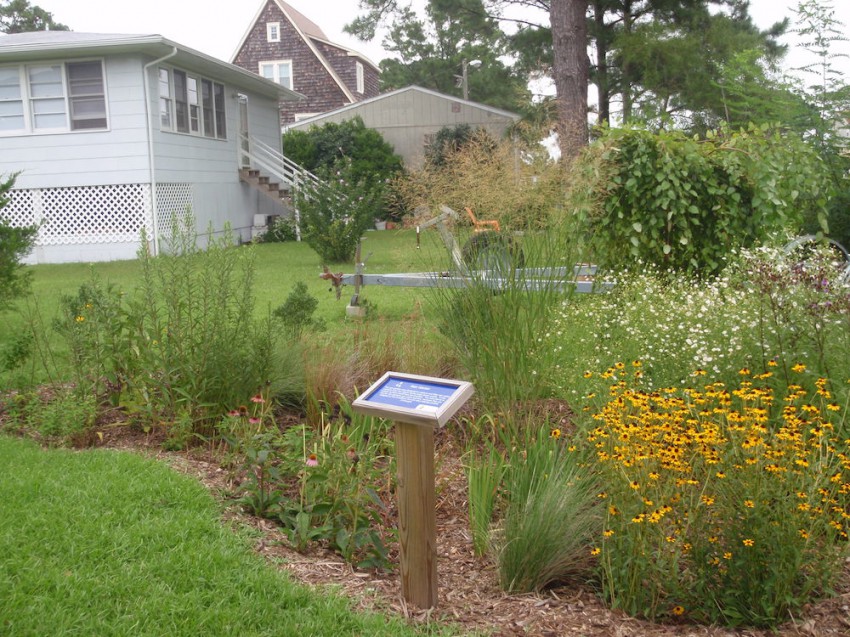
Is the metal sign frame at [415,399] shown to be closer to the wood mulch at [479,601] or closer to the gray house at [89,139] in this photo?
the wood mulch at [479,601]

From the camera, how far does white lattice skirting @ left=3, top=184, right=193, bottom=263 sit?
17797 millimetres

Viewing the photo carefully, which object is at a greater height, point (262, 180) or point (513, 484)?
point (262, 180)

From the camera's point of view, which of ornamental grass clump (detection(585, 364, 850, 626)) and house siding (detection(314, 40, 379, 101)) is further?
house siding (detection(314, 40, 379, 101))

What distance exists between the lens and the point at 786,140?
791 centimetres

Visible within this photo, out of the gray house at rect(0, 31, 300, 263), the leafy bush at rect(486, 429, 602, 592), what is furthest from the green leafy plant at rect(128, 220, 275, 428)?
the gray house at rect(0, 31, 300, 263)

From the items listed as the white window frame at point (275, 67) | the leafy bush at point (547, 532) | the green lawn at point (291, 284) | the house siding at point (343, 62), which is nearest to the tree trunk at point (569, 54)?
the green lawn at point (291, 284)

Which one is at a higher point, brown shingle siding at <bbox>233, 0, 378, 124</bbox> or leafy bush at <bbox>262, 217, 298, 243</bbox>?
brown shingle siding at <bbox>233, 0, 378, 124</bbox>

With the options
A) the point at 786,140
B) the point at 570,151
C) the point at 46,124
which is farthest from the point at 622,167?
the point at 46,124

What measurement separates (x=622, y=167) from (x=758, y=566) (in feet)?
16.0

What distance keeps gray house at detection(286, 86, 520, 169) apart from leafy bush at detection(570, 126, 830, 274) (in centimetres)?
2159

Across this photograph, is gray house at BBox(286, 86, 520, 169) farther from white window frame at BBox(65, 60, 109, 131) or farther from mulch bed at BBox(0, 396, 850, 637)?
mulch bed at BBox(0, 396, 850, 637)

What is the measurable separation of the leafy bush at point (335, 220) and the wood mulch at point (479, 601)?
1201cm

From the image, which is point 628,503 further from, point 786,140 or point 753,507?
point 786,140

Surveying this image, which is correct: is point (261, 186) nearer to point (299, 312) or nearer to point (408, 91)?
point (408, 91)
